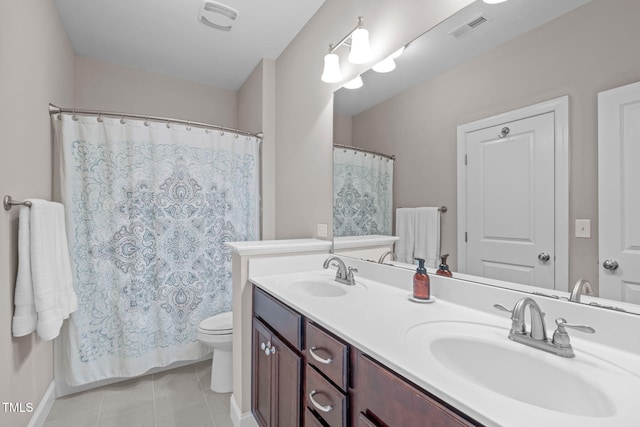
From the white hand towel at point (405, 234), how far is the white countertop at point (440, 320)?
8 centimetres

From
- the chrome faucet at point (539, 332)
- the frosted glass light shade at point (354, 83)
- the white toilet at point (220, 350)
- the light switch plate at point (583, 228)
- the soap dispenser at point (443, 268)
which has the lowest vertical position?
the white toilet at point (220, 350)

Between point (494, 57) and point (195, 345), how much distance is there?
8.23 feet

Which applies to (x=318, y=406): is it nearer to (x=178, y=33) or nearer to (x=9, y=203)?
(x=9, y=203)

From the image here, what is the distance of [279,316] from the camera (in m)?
1.32

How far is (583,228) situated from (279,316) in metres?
1.10

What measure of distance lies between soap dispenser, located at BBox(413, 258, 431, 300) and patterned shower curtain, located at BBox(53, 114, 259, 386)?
1.61 m

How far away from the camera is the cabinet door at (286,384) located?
1.16m

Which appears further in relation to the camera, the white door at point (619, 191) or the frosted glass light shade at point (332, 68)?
the frosted glass light shade at point (332, 68)

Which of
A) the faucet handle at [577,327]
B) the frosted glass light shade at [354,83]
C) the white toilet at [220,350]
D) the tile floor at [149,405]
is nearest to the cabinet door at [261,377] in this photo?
the tile floor at [149,405]

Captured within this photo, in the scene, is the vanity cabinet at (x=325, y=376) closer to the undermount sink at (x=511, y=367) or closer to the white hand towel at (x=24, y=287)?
the undermount sink at (x=511, y=367)

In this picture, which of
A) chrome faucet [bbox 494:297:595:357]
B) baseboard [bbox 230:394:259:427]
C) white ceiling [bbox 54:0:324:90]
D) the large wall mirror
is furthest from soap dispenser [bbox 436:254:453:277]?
white ceiling [bbox 54:0:324:90]

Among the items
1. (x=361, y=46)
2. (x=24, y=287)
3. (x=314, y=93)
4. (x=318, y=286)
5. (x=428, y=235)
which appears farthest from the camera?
(x=314, y=93)

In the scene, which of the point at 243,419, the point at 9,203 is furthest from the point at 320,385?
the point at 9,203

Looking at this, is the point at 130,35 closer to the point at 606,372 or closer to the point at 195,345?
the point at 195,345
